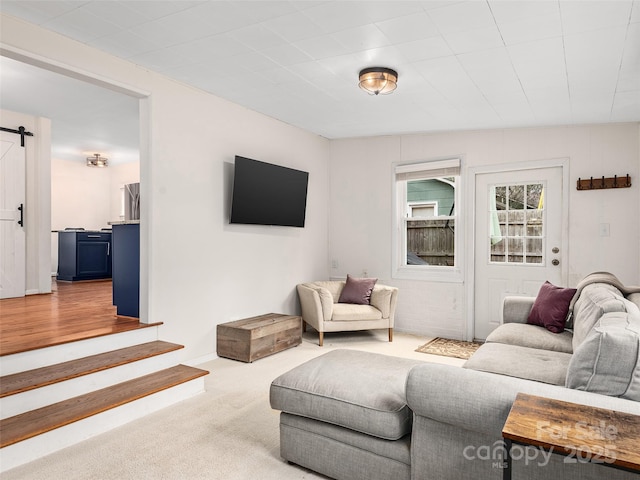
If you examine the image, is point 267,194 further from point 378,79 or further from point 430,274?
point 430,274

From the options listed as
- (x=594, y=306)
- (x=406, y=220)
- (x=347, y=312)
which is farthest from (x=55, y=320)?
(x=594, y=306)

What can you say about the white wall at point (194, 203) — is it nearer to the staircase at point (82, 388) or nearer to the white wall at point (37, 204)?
the staircase at point (82, 388)

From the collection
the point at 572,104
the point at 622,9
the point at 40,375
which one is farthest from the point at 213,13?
the point at 572,104

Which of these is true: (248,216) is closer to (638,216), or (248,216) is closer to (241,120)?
(241,120)

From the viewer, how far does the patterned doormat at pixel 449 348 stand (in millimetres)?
4320

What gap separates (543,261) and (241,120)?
366cm

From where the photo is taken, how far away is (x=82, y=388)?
9.02 feet

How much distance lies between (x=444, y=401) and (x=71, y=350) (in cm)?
263

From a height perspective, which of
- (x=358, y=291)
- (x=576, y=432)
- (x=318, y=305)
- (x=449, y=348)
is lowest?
(x=449, y=348)

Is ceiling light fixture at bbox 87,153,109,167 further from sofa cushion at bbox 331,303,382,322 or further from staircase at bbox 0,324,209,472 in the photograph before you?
sofa cushion at bbox 331,303,382,322

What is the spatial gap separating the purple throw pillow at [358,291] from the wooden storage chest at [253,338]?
892mm

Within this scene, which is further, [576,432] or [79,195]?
[79,195]

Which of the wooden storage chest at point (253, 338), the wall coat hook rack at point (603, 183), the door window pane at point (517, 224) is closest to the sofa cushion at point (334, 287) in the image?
the wooden storage chest at point (253, 338)

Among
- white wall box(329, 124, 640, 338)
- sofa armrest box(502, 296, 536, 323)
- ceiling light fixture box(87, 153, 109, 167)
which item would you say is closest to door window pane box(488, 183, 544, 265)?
white wall box(329, 124, 640, 338)
